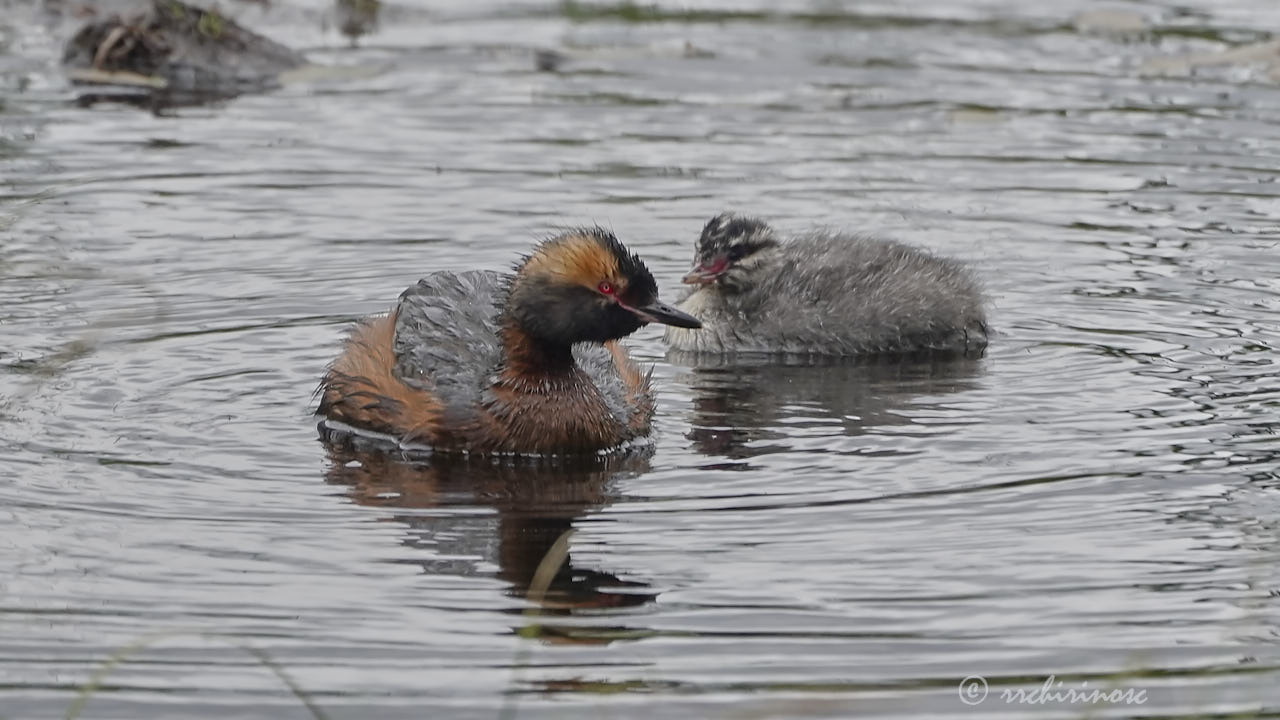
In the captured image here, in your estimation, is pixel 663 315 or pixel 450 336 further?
pixel 450 336

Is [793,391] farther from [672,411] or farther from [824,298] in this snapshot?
[824,298]

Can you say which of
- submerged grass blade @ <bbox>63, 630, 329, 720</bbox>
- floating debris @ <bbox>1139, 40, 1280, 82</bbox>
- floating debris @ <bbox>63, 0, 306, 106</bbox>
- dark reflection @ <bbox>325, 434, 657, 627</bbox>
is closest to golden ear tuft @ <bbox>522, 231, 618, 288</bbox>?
dark reflection @ <bbox>325, 434, 657, 627</bbox>

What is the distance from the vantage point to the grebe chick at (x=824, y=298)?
34.6ft

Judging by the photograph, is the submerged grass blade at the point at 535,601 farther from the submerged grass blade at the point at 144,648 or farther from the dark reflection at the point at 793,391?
the dark reflection at the point at 793,391

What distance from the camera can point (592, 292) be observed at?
843cm

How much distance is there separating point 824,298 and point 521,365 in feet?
8.17

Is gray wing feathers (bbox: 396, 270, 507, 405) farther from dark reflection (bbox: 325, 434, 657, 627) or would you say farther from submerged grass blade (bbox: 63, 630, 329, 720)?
submerged grass blade (bbox: 63, 630, 329, 720)

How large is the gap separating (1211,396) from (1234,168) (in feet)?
15.5

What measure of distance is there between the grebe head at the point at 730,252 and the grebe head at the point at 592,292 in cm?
221

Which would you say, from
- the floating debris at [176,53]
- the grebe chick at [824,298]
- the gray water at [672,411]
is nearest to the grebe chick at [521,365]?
the gray water at [672,411]

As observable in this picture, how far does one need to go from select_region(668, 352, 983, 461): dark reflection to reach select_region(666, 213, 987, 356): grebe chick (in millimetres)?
116

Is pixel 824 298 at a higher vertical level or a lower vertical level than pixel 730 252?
lower

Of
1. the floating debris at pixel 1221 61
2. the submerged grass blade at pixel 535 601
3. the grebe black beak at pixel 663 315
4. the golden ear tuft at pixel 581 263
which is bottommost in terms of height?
the submerged grass blade at pixel 535 601

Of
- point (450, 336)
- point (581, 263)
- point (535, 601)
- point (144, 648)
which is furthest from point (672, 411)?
point (144, 648)
